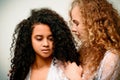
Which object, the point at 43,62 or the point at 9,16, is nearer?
the point at 43,62

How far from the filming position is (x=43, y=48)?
149cm

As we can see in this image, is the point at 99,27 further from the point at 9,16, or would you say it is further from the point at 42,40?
the point at 9,16

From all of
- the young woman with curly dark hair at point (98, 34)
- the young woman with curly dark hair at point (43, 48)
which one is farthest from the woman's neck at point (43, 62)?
the young woman with curly dark hair at point (98, 34)

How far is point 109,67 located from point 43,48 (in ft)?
1.06

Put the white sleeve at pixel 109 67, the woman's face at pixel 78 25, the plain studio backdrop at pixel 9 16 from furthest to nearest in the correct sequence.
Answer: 1. the plain studio backdrop at pixel 9 16
2. the woman's face at pixel 78 25
3. the white sleeve at pixel 109 67

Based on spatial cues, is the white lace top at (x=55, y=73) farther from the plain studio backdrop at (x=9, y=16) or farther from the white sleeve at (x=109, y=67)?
the plain studio backdrop at (x=9, y=16)

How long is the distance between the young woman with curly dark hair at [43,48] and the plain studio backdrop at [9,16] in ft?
A: 0.70

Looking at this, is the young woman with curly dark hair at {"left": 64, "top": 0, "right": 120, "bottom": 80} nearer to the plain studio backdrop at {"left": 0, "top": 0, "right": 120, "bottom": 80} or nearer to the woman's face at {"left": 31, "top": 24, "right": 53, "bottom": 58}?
the woman's face at {"left": 31, "top": 24, "right": 53, "bottom": 58}

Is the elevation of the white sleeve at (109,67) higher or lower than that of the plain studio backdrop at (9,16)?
lower

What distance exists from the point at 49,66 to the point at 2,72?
0.42 meters

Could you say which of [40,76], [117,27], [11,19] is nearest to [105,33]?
[117,27]

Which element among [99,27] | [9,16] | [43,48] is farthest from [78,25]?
[9,16]

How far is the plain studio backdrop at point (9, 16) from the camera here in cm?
187

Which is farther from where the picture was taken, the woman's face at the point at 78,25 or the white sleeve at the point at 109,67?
the woman's face at the point at 78,25
